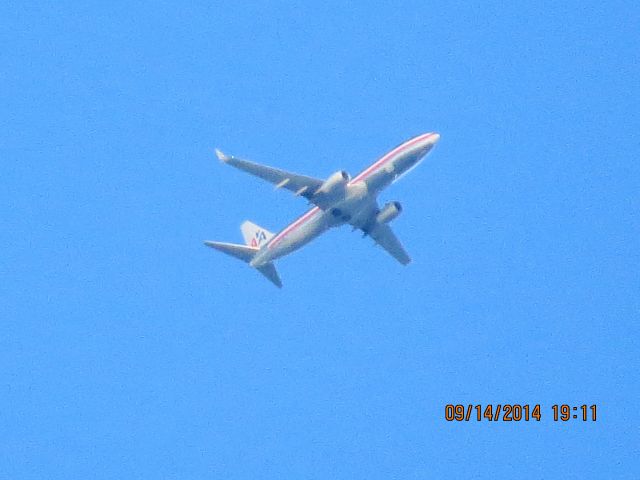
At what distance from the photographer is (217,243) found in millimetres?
84000

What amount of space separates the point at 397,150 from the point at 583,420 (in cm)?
2165

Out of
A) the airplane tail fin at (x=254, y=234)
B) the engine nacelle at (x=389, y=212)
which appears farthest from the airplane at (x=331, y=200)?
the airplane tail fin at (x=254, y=234)

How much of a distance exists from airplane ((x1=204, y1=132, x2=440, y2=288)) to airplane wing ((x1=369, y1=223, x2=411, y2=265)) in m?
0.17

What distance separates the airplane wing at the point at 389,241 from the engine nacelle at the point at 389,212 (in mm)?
1695

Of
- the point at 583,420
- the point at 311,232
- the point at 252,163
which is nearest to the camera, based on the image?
the point at 583,420

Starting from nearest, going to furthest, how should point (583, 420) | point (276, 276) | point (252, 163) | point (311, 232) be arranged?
point (583, 420), point (252, 163), point (311, 232), point (276, 276)

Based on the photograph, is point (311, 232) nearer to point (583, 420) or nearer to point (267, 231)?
point (267, 231)

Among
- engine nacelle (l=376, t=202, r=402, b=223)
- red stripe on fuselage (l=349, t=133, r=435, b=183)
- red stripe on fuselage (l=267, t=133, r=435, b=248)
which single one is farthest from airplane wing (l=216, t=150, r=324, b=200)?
engine nacelle (l=376, t=202, r=402, b=223)

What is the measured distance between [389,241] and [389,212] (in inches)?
230

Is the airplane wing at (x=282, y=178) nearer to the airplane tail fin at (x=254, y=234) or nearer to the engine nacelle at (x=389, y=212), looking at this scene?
the engine nacelle at (x=389, y=212)

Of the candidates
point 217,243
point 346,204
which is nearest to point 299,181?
point 346,204

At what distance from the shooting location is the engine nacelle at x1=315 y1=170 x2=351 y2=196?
253 feet

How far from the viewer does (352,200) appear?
7862cm

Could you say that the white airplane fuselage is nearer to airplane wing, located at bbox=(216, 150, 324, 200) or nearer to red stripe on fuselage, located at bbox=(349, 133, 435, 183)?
red stripe on fuselage, located at bbox=(349, 133, 435, 183)
